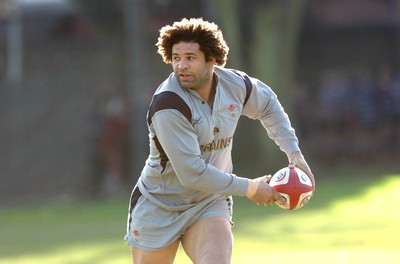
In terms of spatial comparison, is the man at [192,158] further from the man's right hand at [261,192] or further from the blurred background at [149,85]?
the blurred background at [149,85]

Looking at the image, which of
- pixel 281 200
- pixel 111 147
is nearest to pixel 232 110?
pixel 281 200

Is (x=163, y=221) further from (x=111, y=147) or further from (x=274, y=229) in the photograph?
(x=111, y=147)

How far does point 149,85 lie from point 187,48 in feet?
47.2

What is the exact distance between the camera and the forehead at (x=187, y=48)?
6.43 m

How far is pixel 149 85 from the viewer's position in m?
20.8

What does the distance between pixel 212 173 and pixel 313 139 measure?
16.4 metres

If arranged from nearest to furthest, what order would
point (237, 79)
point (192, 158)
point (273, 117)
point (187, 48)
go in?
point (192, 158), point (187, 48), point (237, 79), point (273, 117)

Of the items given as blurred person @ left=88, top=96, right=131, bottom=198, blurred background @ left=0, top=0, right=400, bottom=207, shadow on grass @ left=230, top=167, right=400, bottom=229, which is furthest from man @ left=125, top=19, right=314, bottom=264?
blurred person @ left=88, top=96, right=131, bottom=198

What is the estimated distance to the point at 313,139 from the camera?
74.1 feet

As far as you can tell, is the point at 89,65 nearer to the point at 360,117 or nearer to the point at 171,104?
the point at 360,117

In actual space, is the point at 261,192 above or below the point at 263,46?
above

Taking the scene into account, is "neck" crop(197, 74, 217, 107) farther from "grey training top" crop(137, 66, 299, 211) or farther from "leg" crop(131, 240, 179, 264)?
"leg" crop(131, 240, 179, 264)

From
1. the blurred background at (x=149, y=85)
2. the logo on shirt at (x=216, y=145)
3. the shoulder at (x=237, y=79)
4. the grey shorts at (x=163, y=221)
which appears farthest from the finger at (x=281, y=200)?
the blurred background at (x=149, y=85)

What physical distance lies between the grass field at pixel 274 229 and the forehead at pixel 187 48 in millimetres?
4633
